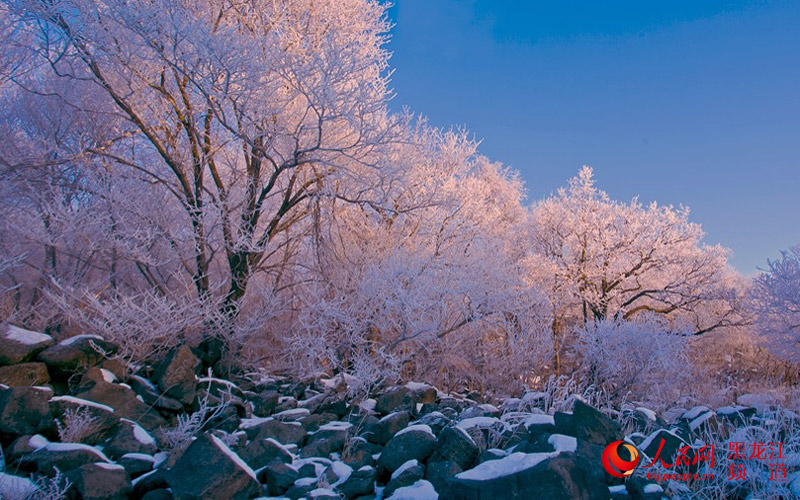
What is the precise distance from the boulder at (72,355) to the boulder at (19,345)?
0.09 meters

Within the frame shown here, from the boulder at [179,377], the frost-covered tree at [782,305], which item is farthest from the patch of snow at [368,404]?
the frost-covered tree at [782,305]

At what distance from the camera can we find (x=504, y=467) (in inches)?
126

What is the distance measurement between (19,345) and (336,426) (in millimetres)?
3498

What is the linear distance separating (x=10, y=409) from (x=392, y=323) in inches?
182

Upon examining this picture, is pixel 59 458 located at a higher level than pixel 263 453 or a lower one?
lower

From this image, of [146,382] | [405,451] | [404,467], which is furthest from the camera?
[146,382]

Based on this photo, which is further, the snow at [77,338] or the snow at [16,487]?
the snow at [77,338]

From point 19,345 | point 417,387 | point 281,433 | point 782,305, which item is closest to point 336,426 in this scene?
point 281,433

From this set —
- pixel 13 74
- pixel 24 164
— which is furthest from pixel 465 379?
pixel 13 74

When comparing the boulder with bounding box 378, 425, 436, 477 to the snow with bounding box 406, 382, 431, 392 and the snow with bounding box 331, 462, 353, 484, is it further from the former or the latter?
the snow with bounding box 406, 382, 431, 392

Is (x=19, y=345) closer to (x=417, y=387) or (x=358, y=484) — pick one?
(x=358, y=484)

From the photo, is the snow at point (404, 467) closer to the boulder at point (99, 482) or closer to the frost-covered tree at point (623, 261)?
the boulder at point (99, 482)

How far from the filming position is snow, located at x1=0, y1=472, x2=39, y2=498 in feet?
11.9

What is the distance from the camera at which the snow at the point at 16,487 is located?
3631mm
